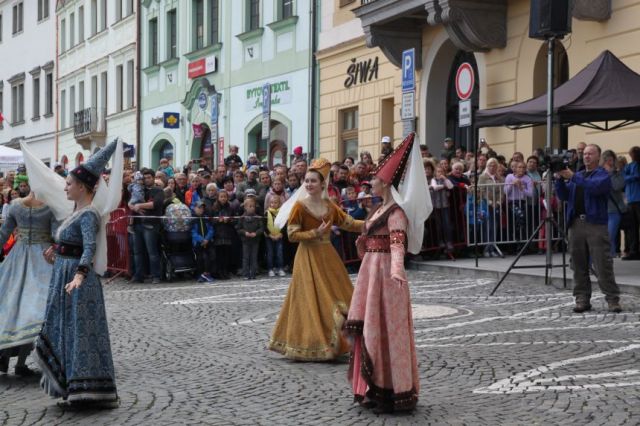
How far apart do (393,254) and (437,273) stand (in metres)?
9.66

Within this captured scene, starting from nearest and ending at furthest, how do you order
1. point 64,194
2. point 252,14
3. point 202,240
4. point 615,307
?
point 64,194 → point 615,307 → point 202,240 → point 252,14

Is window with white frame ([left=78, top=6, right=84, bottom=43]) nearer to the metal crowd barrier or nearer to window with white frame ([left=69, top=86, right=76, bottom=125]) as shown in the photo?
window with white frame ([left=69, top=86, right=76, bottom=125])

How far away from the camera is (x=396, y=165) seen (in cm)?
712

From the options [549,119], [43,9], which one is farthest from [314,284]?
[43,9]

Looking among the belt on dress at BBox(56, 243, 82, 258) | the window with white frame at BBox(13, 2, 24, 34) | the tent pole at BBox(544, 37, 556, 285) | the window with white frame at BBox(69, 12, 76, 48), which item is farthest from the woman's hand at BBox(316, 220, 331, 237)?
the window with white frame at BBox(13, 2, 24, 34)

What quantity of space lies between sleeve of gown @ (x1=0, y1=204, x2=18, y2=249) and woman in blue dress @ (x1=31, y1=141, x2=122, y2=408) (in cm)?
126

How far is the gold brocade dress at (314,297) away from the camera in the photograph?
8.85 m

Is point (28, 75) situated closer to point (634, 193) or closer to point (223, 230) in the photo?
point (223, 230)

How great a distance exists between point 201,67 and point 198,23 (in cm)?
191

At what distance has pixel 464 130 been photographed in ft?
76.8

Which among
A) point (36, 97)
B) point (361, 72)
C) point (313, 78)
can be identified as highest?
point (36, 97)

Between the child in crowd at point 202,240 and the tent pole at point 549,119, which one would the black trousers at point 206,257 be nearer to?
the child in crowd at point 202,240

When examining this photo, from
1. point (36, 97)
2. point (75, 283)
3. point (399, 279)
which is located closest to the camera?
point (399, 279)

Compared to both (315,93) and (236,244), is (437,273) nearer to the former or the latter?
(236,244)
